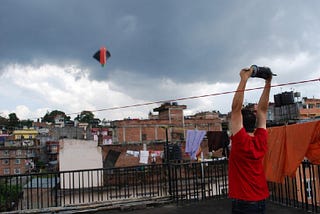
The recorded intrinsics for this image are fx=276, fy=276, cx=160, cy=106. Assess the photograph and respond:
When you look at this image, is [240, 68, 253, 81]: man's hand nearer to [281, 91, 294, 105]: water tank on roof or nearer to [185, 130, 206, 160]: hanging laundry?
[281, 91, 294, 105]: water tank on roof

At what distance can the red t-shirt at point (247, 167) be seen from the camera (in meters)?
2.20

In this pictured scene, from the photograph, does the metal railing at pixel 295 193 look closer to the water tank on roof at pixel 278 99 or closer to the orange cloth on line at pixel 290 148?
the orange cloth on line at pixel 290 148

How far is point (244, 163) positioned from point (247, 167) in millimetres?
46

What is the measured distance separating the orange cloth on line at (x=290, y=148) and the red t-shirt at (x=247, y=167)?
8.70 ft

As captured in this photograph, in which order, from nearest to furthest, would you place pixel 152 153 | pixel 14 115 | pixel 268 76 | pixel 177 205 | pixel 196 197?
pixel 268 76 → pixel 177 205 → pixel 196 197 → pixel 152 153 → pixel 14 115

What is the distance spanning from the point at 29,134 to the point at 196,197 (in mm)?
62559

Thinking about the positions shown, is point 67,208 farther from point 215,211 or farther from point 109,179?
point 215,211

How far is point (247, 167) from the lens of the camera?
7.43ft

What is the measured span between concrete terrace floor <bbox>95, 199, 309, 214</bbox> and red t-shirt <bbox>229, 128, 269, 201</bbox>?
4093 mm

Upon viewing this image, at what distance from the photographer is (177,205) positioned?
6.84 m

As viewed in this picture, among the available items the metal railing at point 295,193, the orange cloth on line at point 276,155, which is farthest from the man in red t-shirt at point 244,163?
the metal railing at point 295,193

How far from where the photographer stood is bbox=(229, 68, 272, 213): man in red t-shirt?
7.22 feet

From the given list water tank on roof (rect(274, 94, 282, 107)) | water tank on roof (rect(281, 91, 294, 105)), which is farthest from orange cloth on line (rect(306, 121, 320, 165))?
water tank on roof (rect(274, 94, 282, 107))

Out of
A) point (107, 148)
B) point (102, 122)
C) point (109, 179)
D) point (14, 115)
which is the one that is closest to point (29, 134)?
point (14, 115)
